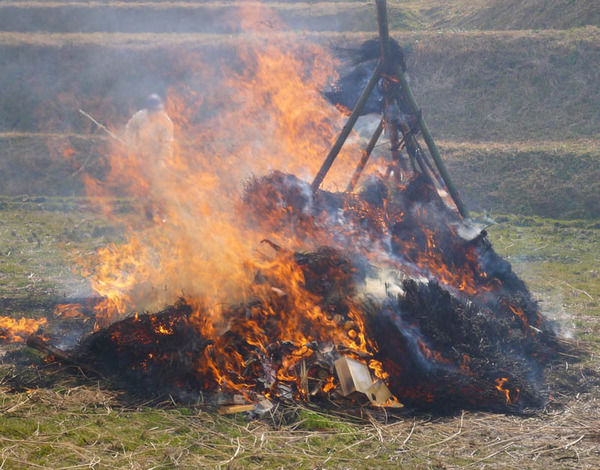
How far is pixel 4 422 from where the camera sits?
516cm

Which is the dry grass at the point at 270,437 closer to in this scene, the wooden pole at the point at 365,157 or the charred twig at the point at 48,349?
the charred twig at the point at 48,349

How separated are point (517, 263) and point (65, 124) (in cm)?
2266

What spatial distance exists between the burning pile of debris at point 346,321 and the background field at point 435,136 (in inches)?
16.4

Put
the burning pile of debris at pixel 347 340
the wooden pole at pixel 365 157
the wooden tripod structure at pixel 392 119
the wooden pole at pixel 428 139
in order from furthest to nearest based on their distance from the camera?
the wooden pole at pixel 365 157 < the wooden pole at pixel 428 139 < the wooden tripod structure at pixel 392 119 < the burning pile of debris at pixel 347 340

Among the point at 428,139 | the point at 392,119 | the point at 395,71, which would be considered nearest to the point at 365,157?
the point at 392,119

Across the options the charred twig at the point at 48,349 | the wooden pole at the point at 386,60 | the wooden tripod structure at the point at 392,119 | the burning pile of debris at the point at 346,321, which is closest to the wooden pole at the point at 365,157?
the wooden tripod structure at the point at 392,119

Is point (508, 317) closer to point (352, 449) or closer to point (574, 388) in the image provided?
point (574, 388)

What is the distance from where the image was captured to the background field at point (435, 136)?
5199 mm

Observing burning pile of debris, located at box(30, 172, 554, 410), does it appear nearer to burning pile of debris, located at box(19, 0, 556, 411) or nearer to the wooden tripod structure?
burning pile of debris, located at box(19, 0, 556, 411)

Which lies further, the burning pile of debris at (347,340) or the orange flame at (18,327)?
the orange flame at (18,327)

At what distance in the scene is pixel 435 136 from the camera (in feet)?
79.1

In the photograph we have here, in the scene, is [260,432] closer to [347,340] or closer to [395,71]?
[347,340]

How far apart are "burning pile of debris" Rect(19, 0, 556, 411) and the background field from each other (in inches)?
16.4

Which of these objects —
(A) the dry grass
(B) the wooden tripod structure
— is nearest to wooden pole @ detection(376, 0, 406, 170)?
(B) the wooden tripod structure
